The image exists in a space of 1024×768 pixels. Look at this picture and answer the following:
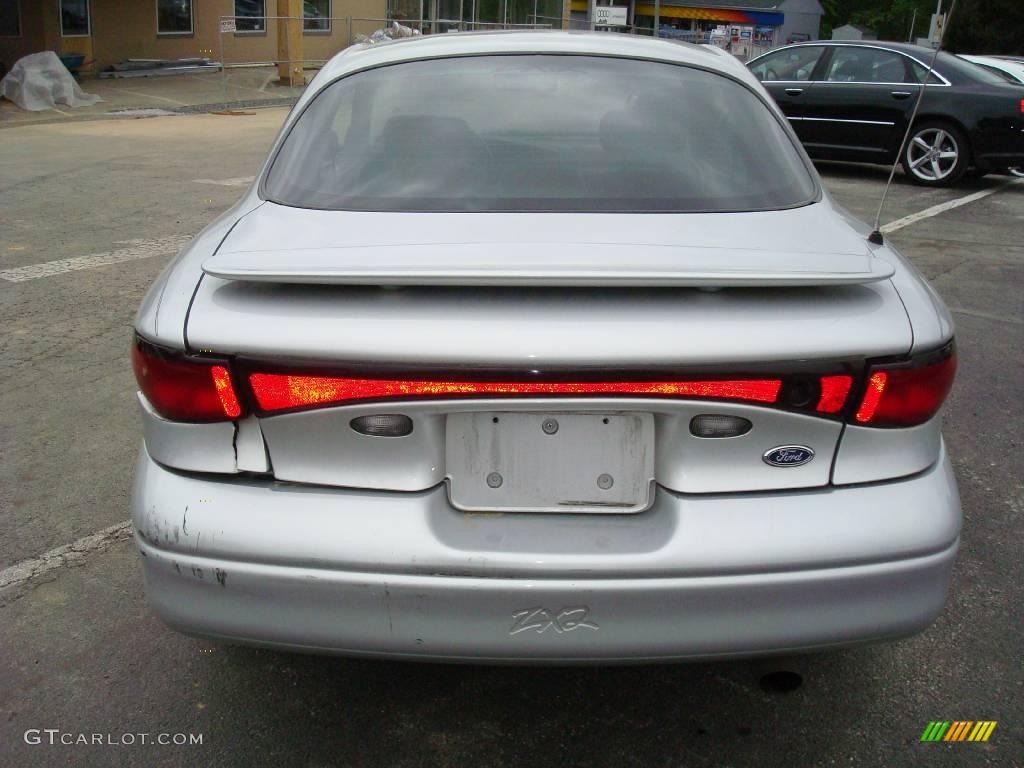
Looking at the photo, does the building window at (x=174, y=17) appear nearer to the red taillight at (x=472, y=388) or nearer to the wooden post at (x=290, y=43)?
the wooden post at (x=290, y=43)

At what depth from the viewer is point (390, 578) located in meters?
2.07

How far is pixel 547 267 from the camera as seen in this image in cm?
209

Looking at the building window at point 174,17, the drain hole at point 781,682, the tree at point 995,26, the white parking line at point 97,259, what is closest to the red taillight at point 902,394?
the drain hole at point 781,682

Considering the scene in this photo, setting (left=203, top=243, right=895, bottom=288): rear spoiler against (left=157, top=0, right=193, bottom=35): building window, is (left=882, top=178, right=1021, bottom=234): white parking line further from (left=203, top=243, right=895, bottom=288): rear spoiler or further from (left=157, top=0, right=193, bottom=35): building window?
(left=157, top=0, right=193, bottom=35): building window

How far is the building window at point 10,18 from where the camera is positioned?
771 inches

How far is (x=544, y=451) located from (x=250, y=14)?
25105 mm

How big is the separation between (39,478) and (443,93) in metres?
2.16

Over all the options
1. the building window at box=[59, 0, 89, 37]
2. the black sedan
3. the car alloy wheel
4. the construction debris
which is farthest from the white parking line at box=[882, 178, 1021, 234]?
the building window at box=[59, 0, 89, 37]

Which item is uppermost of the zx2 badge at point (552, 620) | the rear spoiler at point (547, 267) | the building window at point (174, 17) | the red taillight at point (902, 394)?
Answer: the building window at point (174, 17)

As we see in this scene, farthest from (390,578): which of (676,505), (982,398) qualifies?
(982,398)

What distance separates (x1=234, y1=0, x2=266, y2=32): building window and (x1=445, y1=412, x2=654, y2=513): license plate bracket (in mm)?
24151

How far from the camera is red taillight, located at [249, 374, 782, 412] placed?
2047 mm

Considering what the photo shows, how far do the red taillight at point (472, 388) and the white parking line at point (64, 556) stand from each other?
5.35ft

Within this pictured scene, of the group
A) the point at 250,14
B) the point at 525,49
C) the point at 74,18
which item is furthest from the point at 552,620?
the point at 250,14
